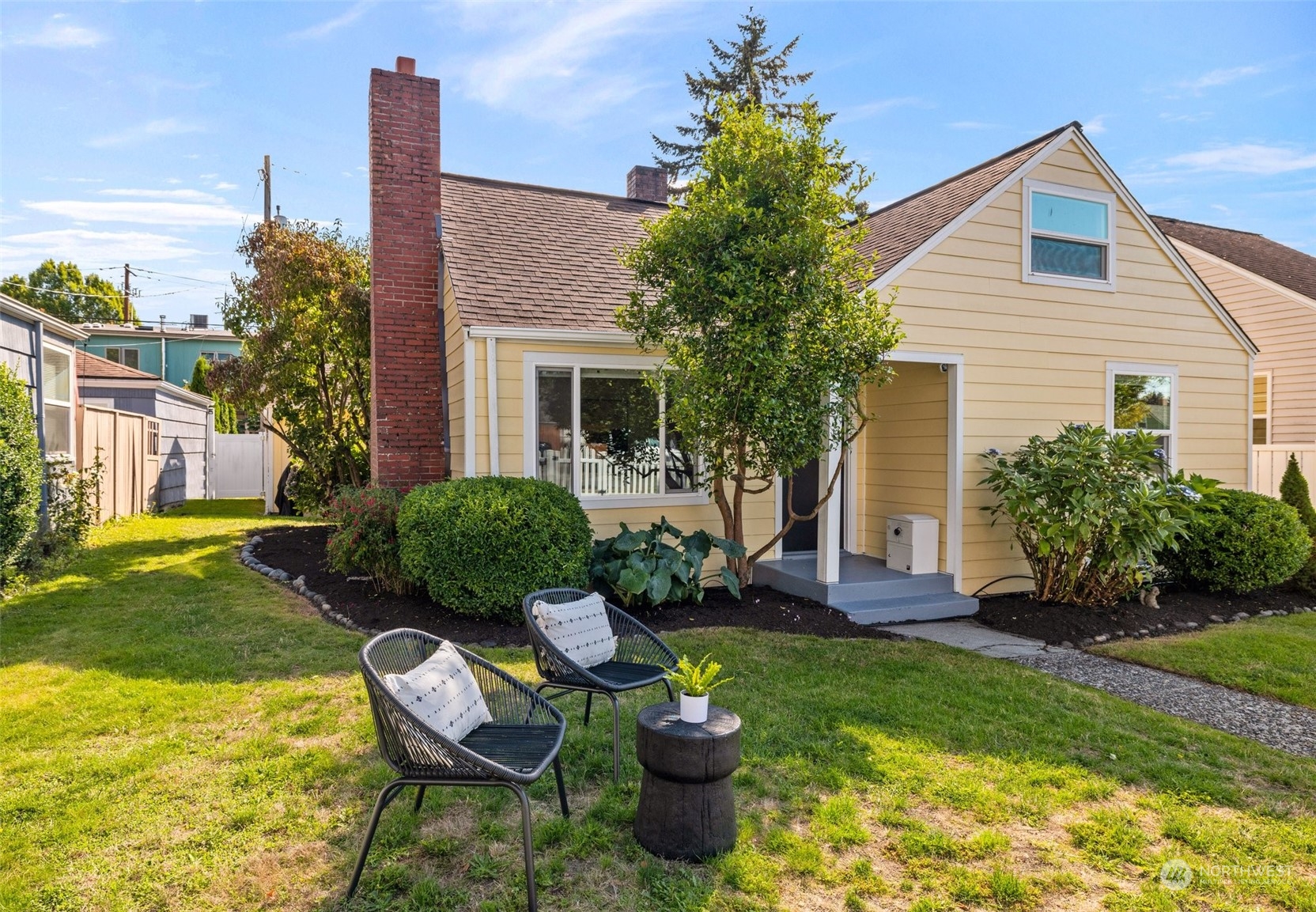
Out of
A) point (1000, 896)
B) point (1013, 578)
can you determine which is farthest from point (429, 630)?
point (1013, 578)

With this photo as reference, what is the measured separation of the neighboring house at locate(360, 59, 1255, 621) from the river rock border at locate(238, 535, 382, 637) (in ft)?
4.99

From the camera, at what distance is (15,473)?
7.67 metres

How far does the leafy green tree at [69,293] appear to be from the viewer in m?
36.2

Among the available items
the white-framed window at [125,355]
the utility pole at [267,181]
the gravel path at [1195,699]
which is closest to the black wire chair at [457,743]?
the gravel path at [1195,699]

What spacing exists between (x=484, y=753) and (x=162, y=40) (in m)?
8.65

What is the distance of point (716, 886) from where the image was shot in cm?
277

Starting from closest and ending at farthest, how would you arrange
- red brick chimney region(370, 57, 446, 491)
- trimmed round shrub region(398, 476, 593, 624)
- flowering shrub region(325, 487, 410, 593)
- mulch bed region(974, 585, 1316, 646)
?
trimmed round shrub region(398, 476, 593, 624) < mulch bed region(974, 585, 1316, 646) < flowering shrub region(325, 487, 410, 593) < red brick chimney region(370, 57, 446, 491)

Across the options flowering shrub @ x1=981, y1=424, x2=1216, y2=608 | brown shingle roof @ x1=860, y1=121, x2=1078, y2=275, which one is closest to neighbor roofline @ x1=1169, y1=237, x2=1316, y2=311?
brown shingle roof @ x1=860, y1=121, x2=1078, y2=275

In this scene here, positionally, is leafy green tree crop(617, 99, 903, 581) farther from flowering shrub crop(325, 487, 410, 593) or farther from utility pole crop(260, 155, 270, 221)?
utility pole crop(260, 155, 270, 221)

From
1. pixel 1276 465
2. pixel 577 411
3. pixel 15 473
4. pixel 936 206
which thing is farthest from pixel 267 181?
pixel 1276 465

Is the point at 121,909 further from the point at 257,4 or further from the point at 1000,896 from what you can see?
the point at 257,4

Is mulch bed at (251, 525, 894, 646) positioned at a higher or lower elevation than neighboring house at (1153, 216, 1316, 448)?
lower

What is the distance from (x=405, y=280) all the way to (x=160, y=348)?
26.8 metres

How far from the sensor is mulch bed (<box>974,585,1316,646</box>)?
6.96 m
